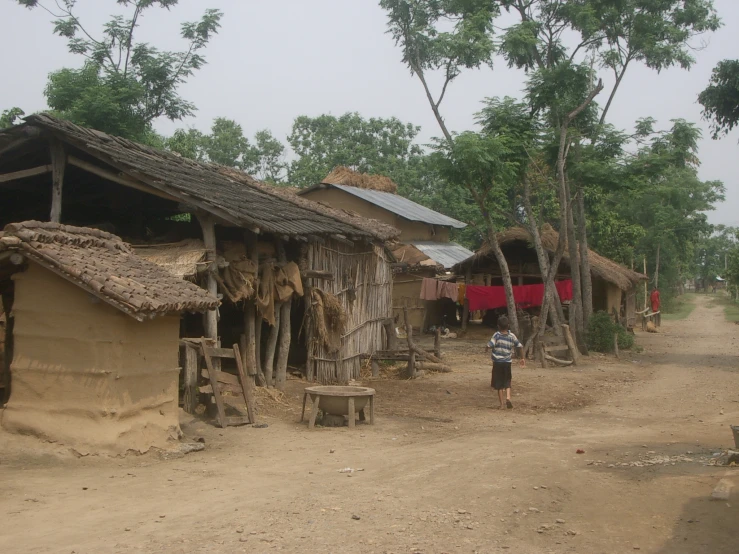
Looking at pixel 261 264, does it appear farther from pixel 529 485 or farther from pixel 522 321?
pixel 522 321

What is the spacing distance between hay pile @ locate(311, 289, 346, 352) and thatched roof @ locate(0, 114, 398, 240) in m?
1.21

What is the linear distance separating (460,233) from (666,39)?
70.2 ft

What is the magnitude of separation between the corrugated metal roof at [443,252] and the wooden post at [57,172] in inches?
713

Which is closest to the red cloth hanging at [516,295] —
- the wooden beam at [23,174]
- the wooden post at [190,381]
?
the wooden post at [190,381]

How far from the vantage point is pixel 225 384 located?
1084 cm

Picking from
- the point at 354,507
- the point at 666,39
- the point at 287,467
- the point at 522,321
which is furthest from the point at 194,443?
the point at 666,39

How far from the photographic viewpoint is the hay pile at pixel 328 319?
1410cm

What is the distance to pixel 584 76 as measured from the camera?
Result: 2108cm

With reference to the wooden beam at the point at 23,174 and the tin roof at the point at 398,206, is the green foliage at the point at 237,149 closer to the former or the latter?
the tin roof at the point at 398,206

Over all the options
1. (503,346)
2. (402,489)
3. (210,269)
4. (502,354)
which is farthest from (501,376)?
(402,489)

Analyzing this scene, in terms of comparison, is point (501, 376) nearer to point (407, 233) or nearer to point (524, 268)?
point (524, 268)

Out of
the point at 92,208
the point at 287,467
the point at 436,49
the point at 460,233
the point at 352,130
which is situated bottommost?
the point at 287,467

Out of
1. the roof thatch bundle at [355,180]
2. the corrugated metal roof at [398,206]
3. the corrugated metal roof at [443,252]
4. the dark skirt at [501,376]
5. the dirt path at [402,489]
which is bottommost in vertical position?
the dirt path at [402,489]

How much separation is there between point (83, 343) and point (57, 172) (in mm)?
4879
